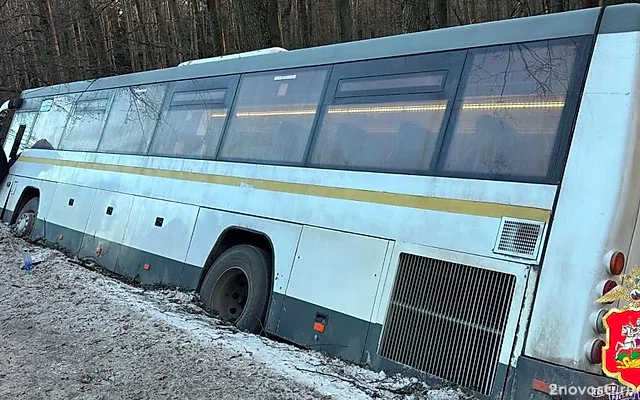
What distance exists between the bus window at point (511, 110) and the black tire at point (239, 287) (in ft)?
7.44

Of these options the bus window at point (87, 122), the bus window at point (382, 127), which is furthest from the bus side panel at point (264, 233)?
the bus window at point (87, 122)

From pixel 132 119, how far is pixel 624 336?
24.3ft

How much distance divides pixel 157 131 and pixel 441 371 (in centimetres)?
551

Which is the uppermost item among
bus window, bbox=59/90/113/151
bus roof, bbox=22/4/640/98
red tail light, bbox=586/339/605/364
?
bus roof, bbox=22/4/640/98

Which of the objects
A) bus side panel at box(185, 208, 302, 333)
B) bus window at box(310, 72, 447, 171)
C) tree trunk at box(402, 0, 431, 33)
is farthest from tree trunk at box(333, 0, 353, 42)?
bus window at box(310, 72, 447, 171)

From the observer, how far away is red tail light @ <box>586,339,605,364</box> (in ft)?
12.8

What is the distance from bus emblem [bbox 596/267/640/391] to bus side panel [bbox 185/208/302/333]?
2.91m

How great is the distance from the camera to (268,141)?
22.5ft

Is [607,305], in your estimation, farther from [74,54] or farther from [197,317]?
[74,54]

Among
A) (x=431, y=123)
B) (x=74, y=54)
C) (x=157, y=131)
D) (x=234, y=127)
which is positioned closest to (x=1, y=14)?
(x=74, y=54)

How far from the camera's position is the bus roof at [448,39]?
172 inches

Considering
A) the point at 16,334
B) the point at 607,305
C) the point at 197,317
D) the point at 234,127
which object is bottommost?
the point at 16,334

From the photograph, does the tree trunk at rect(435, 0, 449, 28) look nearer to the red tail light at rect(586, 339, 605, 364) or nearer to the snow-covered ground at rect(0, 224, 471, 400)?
the snow-covered ground at rect(0, 224, 471, 400)

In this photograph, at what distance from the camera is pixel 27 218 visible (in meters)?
11.2
